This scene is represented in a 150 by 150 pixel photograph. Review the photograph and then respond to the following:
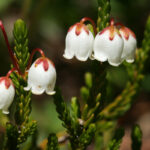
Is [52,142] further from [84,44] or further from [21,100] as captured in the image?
[84,44]

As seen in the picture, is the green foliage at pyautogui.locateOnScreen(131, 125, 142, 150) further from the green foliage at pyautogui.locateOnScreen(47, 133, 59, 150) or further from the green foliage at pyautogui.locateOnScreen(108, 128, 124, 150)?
the green foliage at pyautogui.locateOnScreen(47, 133, 59, 150)

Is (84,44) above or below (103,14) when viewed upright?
below

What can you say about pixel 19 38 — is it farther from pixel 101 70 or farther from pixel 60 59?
pixel 60 59

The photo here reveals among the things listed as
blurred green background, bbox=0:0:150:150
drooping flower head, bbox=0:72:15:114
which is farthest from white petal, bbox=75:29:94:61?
blurred green background, bbox=0:0:150:150

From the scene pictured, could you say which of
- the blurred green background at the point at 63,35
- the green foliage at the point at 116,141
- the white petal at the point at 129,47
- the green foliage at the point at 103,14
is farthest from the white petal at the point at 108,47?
the blurred green background at the point at 63,35

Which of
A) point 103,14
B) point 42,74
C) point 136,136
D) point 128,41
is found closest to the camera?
point 42,74

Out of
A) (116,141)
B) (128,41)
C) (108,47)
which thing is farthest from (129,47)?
(116,141)

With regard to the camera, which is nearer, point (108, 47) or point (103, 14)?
point (108, 47)
